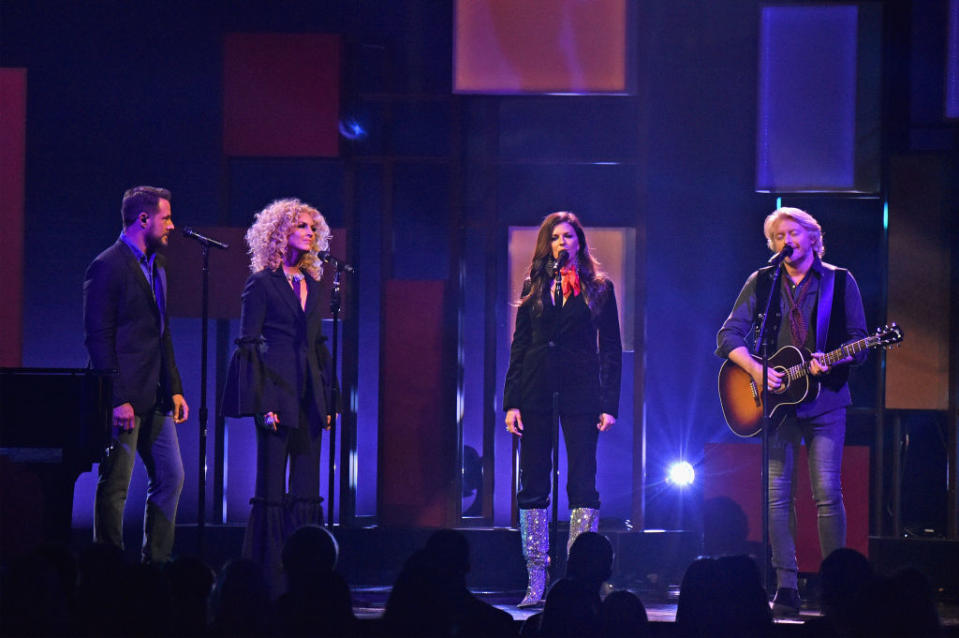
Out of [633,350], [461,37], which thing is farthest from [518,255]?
[461,37]

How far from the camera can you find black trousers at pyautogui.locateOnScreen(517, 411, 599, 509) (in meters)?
5.27

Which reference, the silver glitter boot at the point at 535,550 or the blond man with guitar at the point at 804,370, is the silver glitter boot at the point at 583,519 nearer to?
the silver glitter boot at the point at 535,550

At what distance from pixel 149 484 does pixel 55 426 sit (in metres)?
0.69

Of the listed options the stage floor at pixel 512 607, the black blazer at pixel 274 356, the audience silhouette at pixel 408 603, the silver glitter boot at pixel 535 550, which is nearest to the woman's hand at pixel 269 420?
the black blazer at pixel 274 356

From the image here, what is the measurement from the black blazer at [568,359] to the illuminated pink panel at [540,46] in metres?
1.80

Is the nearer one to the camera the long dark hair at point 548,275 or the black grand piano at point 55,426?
the black grand piano at point 55,426

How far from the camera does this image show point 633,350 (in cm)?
671

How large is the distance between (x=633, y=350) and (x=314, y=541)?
11.8 feet

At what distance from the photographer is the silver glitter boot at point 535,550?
5.28 m

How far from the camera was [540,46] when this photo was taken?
676cm

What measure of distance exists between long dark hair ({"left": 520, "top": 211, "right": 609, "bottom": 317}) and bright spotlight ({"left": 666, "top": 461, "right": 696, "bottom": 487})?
1599mm

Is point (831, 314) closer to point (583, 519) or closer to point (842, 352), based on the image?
point (842, 352)

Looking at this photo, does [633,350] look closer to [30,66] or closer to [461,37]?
[461,37]

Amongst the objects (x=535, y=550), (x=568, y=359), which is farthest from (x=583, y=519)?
(x=568, y=359)
